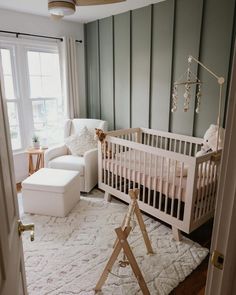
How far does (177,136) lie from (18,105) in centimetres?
239

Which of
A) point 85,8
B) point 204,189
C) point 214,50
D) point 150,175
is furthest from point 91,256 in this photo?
point 85,8

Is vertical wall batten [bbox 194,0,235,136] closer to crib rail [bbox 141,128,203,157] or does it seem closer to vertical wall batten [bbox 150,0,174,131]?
crib rail [bbox 141,128,203,157]

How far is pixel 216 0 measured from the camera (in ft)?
7.80

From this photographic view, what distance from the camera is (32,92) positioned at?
145 inches

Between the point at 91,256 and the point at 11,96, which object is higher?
the point at 11,96

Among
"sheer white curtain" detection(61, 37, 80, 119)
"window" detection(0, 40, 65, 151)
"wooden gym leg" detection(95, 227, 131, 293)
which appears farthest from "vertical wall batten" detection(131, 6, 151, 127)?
"wooden gym leg" detection(95, 227, 131, 293)

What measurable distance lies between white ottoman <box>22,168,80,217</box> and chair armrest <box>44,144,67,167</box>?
568mm

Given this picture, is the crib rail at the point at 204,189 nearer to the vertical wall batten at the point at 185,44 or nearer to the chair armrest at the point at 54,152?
the vertical wall batten at the point at 185,44

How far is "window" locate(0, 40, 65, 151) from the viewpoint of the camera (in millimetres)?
3408

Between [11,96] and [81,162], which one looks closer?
[81,162]

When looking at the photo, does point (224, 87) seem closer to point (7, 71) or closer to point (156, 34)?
point (156, 34)

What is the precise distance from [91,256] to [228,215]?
1.68m

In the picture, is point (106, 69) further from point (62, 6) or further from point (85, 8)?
point (62, 6)

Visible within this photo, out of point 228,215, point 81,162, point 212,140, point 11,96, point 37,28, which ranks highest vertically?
point 37,28
